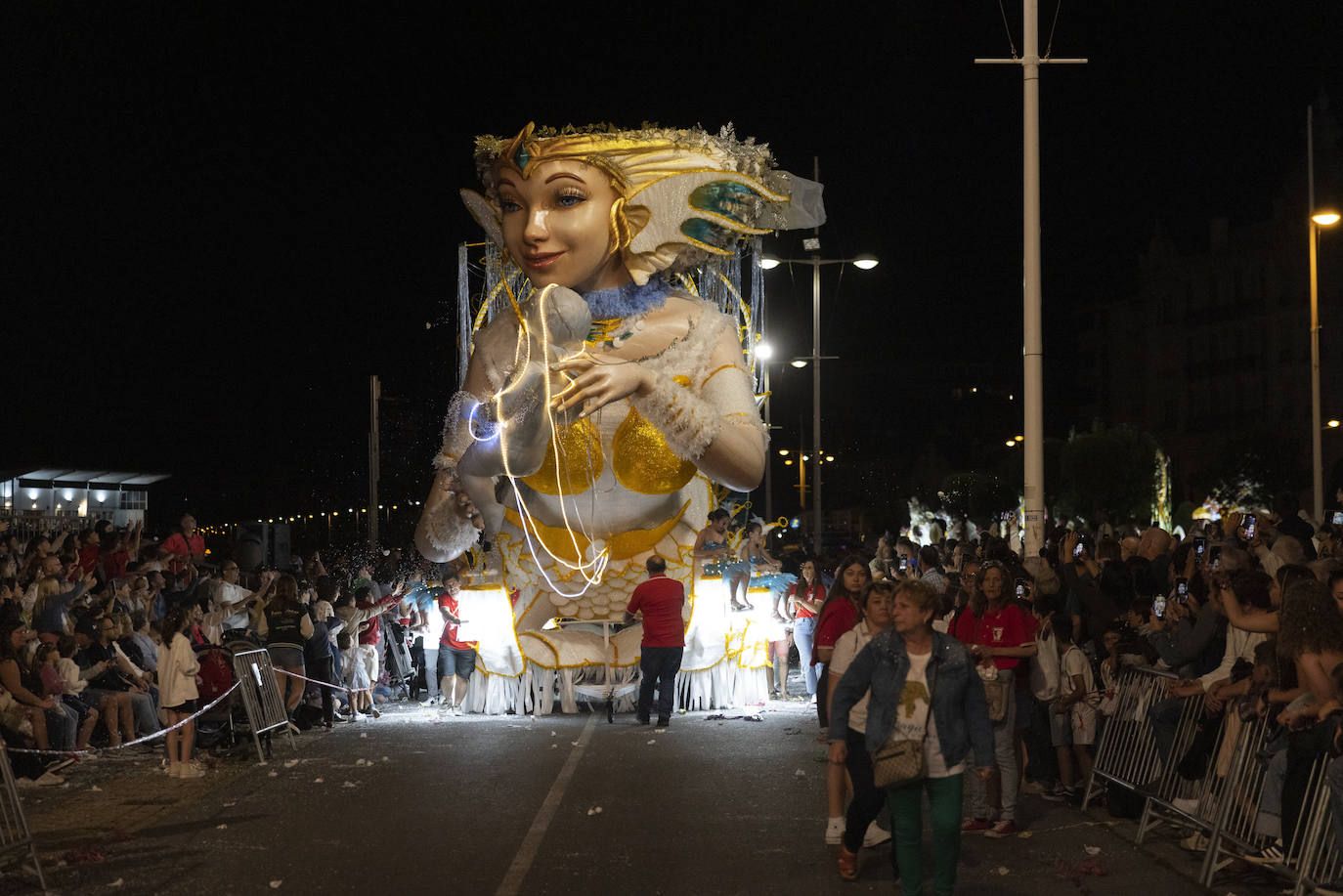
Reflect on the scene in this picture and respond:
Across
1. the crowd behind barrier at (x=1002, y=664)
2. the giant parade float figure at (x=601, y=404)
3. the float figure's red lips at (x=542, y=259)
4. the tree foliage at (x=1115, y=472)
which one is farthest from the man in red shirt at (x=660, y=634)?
the tree foliage at (x=1115, y=472)

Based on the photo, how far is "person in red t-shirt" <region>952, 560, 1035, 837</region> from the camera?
1020cm

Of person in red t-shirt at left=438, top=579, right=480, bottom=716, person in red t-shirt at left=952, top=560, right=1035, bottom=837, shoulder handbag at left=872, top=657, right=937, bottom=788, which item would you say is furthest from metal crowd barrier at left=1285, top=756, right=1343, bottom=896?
person in red t-shirt at left=438, top=579, right=480, bottom=716

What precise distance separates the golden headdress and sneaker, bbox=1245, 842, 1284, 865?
7858 mm

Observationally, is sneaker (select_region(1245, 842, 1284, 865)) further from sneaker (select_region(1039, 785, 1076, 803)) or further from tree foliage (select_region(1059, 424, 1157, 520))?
tree foliage (select_region(1059, 424, 1157, 520))

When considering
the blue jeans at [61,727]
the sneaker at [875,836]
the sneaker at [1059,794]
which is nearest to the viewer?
the sneaker at [875,836]

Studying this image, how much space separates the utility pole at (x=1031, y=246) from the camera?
49.5 ft

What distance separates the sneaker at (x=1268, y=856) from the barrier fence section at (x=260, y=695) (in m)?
7.89

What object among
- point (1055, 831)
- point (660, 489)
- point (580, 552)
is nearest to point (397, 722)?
point (580, 552)

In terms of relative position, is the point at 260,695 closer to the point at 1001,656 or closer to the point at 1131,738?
the point at 1001,656

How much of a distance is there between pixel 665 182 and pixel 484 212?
1.81 metres

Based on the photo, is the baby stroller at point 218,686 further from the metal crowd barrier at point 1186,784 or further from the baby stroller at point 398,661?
the metal crowd barrier at point 1186,784

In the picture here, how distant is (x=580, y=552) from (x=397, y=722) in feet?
7.99

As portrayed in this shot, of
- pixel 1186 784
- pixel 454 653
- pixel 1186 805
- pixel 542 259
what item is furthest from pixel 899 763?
pixel 454 653

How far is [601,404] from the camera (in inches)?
498
